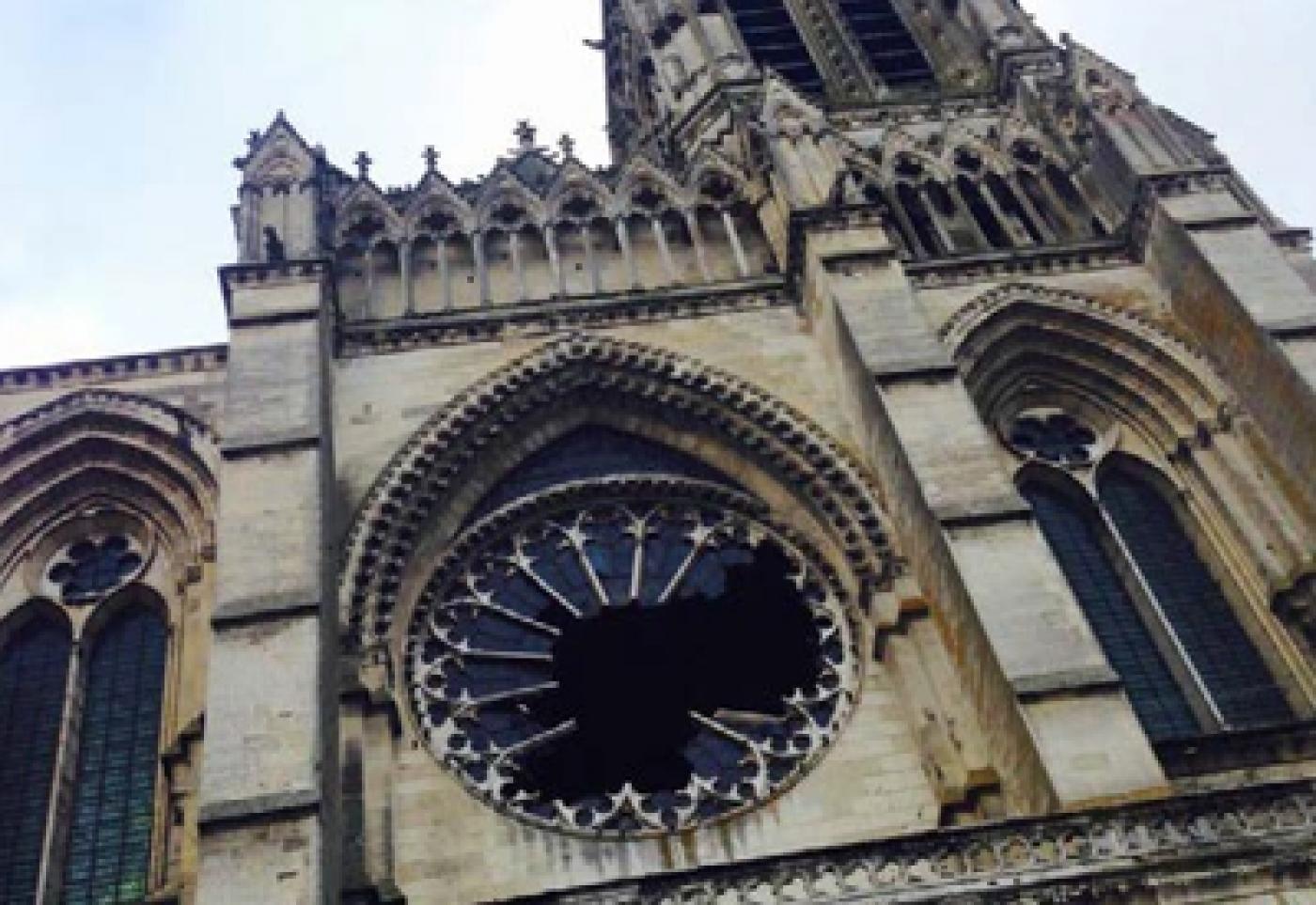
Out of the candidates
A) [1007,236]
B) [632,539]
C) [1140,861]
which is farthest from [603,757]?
[1007,236]

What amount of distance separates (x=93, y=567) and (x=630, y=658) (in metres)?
5.03

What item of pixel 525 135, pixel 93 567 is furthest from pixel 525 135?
pixel 93 567

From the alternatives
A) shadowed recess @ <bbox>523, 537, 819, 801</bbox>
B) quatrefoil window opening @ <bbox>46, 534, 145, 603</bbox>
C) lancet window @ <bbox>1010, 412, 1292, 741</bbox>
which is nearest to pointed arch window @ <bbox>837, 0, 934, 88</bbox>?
lancet window @ <bbox>1010, 412, 1292, 741</bbox>

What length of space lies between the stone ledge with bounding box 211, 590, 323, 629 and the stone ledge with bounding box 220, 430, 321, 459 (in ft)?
5.75

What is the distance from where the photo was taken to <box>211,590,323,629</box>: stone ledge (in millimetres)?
11672

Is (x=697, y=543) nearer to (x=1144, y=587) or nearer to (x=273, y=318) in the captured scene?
(x=1144, y=587)

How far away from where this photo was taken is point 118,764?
13086mm

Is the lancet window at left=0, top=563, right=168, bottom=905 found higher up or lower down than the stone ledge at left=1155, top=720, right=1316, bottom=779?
higher up

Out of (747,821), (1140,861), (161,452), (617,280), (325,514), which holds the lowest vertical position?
(1140,861)

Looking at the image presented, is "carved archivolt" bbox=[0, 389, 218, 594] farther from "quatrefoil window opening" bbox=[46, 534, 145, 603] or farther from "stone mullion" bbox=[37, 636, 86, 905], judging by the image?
"stone mullion" bbox=[37, 636, 86, 905]

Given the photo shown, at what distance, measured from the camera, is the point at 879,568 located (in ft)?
45.0

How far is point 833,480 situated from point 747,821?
3.46 meters

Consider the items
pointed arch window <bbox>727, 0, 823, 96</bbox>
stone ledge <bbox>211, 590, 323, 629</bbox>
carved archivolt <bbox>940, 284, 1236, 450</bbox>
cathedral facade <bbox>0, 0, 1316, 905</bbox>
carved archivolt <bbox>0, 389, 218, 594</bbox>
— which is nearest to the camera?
cathedral facade <bbox>0, 0, 1316, 905</bbox>

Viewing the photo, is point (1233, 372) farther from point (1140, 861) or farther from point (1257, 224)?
point (1140, 861)
